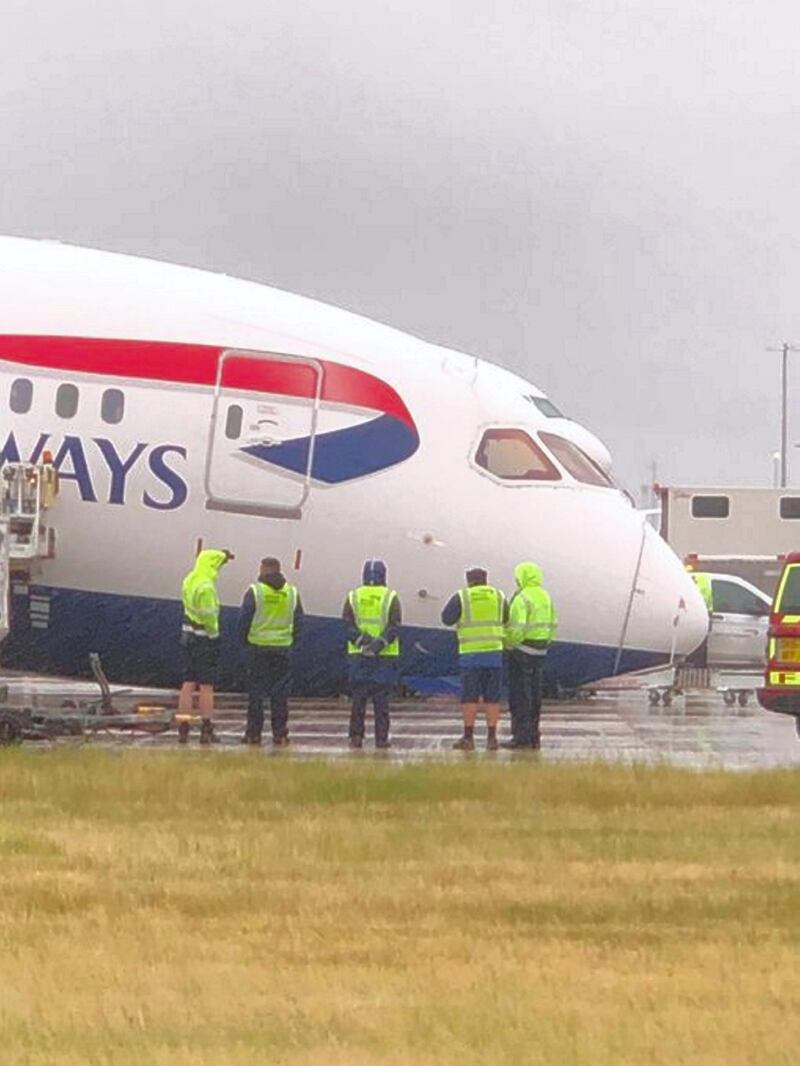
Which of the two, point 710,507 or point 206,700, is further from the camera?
point 710,507

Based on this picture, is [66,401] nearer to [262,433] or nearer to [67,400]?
[67,400]

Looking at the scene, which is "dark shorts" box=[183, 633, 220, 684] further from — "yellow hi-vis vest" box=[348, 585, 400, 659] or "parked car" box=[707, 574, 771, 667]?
"parked car" box=[707, 574, 771, 667]

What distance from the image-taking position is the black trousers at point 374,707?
66.3 feet

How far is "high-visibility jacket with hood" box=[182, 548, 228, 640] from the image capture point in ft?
67.1

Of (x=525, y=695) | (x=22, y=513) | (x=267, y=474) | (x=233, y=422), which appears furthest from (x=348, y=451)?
(x=22, y=513)

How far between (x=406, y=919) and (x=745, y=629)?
84.9ft

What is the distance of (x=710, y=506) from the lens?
46.3 metres

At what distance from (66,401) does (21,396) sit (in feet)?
1.34

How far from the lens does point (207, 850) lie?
1207cm

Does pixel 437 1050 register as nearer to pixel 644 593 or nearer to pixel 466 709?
pixel 466 709

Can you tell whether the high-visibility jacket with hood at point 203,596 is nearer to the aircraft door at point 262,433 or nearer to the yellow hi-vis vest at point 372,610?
the aircraft door at point 262,433

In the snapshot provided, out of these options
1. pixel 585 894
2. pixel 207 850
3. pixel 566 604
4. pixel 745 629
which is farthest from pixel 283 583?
pixel 745 629

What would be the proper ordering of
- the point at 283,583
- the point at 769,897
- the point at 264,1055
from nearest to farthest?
1. the point at 264,1055
2. the point at 769,897
3. the point at 283,583

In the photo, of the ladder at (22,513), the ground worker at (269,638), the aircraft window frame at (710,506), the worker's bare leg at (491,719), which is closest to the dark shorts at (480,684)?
the worker's bare leg at (491,719)
